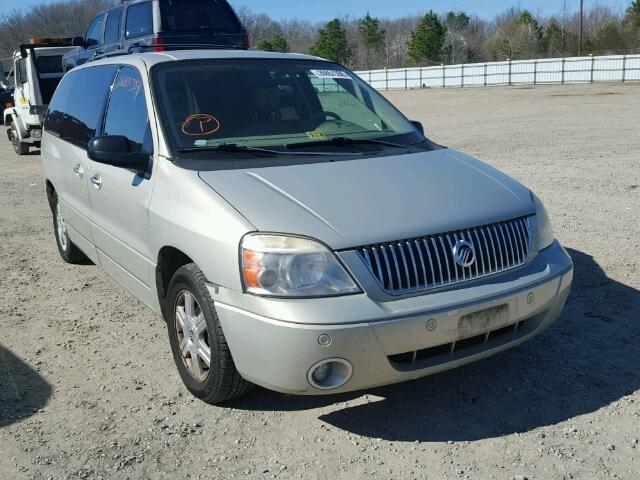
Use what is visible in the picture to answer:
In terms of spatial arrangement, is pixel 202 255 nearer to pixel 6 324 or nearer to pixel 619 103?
pixel 6 324

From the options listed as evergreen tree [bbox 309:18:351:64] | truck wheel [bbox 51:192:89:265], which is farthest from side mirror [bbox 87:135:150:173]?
evergreen tree [bbox 309:18:351:64]

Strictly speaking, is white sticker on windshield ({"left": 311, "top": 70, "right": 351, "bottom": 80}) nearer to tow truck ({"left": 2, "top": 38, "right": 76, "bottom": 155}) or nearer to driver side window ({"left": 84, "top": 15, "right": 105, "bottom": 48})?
driver side window ({"left": 84, "top": 15, "right": 105, "bottom": 48})

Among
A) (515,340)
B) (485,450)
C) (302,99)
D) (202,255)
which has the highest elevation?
(302,99)

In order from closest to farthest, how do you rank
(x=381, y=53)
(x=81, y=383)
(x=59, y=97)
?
(x=81, y=383)
(x=59, y=97)
(x=381, y=53)

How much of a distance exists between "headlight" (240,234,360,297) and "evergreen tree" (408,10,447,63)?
237 ft

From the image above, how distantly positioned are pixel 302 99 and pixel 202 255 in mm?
1674

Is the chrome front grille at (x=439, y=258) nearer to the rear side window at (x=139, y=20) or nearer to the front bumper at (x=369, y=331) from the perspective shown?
the front bumper at (x=369, y=331)

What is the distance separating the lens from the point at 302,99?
14.6 ft

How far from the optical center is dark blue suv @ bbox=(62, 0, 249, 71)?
11719 mm

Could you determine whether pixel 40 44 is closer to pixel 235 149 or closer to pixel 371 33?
pixel 235 149

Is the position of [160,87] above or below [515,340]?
above

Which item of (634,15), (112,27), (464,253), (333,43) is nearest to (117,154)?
(464,253)

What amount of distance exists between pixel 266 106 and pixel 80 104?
6.27 ft

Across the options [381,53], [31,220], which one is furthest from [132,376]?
[381,53]
